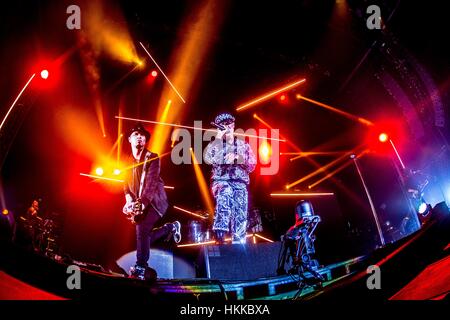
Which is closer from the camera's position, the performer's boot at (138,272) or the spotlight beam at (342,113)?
the performer's boot at (138,272)

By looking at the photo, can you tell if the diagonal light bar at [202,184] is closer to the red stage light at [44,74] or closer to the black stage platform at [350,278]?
the red stage light at [44,74]

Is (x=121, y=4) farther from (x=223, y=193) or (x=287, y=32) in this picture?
(x=223, y=193)

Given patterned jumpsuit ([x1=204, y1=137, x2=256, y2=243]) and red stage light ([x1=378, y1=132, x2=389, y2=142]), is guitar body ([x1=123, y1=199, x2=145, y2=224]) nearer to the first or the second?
patterned jumpsuit ([x1=204, y1=137, x2=256, y2=243])

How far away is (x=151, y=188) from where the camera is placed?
505 centimetres

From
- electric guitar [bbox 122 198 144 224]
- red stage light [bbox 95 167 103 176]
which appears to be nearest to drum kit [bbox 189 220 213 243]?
red stage light [bbox 95 167 103 176]

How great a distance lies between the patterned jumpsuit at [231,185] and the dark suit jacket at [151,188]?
1.00 meters

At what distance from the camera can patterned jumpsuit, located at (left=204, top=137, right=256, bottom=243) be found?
213 inches

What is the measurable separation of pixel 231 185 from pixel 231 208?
429 mm

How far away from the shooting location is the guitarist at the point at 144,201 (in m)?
4.69

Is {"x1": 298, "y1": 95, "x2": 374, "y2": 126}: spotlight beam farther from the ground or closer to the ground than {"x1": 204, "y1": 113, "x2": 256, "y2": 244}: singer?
farther from the ground

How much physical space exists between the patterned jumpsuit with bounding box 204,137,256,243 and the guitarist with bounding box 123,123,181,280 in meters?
0.88

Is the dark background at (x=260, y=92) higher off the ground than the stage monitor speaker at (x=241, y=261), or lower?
higher

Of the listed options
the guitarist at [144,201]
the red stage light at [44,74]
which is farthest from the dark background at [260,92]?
the guitarist at [144,201]
